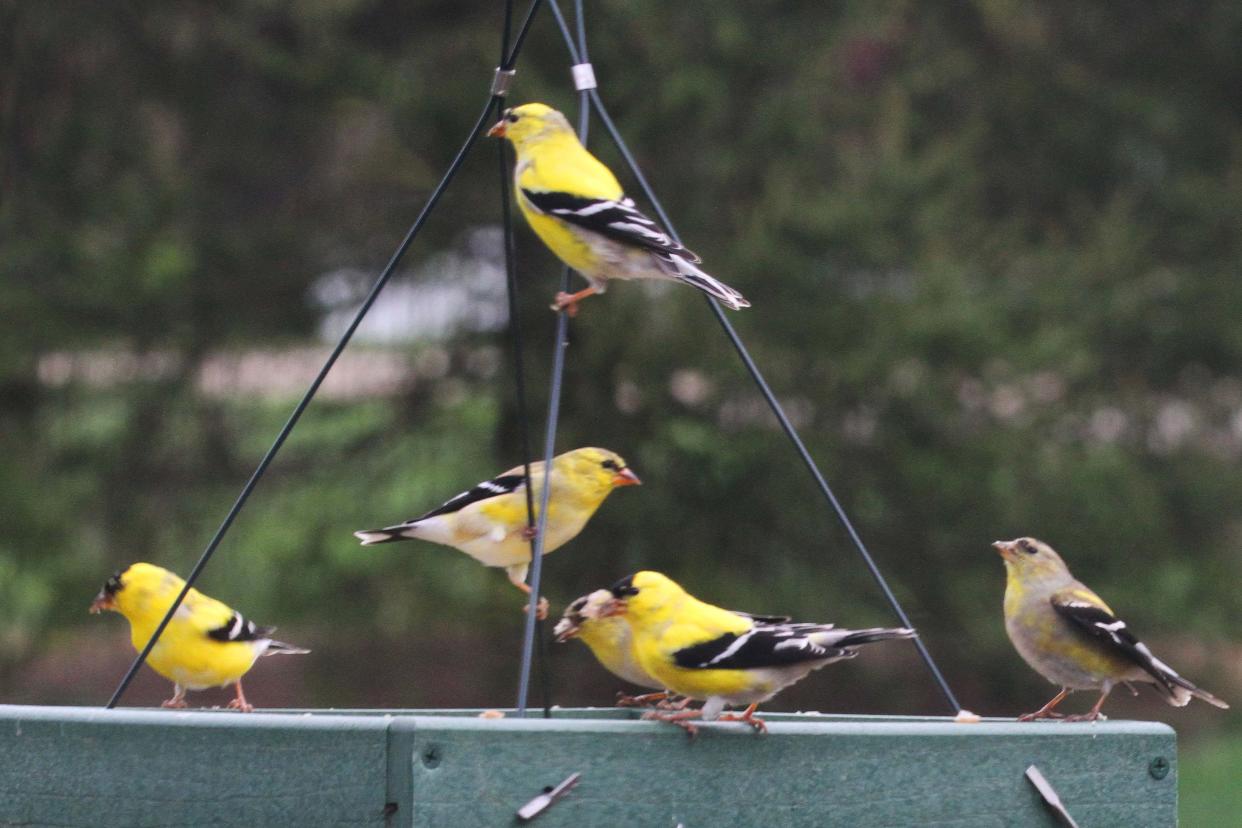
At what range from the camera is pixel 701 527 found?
7.63 meters

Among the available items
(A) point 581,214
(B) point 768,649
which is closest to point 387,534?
(A) point 581,214

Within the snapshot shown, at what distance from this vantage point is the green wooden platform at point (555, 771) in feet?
6.58

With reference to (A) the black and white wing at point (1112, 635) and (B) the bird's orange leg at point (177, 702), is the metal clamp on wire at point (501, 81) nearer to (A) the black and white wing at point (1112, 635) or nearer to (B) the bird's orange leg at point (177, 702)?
(B) the bird's orange leg at point (177, 702)

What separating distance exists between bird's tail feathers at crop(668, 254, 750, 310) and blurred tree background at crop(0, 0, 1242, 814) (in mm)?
4241

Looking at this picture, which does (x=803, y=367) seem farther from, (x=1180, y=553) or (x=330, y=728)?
(x=330, y=728)

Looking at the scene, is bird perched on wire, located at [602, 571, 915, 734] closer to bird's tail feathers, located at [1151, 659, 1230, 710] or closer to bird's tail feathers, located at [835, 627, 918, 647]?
bird's tail feathers, located at [835, 627, 918, 647]

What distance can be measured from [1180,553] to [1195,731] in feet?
7.90

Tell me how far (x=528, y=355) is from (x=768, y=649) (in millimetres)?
5323

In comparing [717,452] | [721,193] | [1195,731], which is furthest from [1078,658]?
[1195,731]

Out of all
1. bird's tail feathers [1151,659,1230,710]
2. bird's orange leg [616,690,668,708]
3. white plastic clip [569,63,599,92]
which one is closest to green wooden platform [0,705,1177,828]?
bird's orange leg [616,690,668,708]

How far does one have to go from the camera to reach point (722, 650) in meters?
2.40

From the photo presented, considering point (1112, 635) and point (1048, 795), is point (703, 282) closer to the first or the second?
point (1048, 795)

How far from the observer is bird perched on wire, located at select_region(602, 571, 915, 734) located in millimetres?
2375

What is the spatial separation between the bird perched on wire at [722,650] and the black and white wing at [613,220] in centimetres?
73
